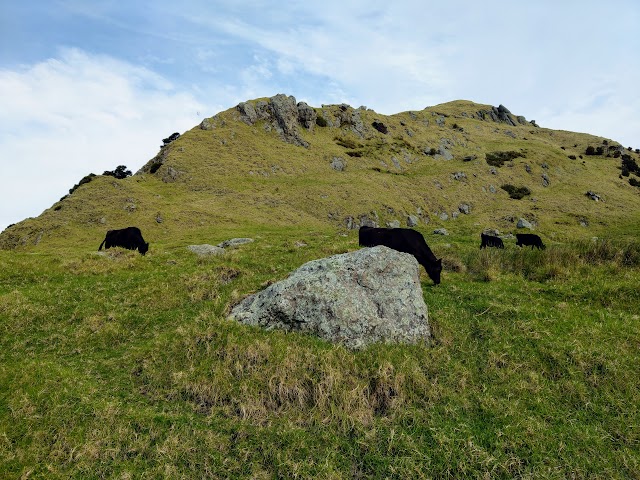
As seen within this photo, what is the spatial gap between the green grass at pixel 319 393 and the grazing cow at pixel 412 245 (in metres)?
2.91

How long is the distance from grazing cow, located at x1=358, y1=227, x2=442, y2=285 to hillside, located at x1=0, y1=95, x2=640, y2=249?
25994 mm

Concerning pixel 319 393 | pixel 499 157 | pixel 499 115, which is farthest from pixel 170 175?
pixel 499 115

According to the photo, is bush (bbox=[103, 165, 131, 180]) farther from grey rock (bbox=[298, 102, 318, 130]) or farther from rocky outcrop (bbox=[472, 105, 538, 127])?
rocky outcrop (bbox=[472, 105, 538, 127])

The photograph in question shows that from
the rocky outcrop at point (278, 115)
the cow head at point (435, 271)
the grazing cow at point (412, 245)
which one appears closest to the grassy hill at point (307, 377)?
the cow head at point (435, 271)

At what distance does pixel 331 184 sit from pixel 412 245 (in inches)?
2095

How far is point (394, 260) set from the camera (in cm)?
1382

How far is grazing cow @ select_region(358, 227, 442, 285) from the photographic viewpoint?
58.4 feet

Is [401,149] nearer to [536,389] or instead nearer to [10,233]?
[10,233]

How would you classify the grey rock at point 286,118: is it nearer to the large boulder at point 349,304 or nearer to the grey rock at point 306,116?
the grey rock at point 306,116

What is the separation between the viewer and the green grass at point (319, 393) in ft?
25.0

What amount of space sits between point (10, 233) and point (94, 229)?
11000mm

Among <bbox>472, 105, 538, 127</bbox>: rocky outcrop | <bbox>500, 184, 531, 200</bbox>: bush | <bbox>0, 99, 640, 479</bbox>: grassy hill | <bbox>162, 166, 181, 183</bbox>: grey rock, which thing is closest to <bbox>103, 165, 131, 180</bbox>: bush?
<bbox>162, 166, 181, 183</bbox>: grey rock

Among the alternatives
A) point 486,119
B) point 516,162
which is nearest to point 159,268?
point 516,162

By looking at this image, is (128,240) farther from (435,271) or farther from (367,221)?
(367,221)
